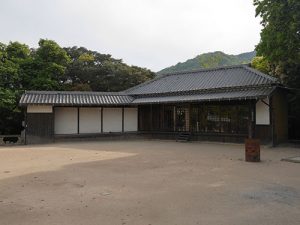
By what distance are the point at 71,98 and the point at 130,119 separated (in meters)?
4.56

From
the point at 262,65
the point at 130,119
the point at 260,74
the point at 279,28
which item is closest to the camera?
the point at 279,28

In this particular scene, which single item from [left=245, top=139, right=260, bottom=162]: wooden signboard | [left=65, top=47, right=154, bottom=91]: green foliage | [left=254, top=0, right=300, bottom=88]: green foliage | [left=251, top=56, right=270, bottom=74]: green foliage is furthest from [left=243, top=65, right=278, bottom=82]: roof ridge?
[left=65, top=47, right=154, bottom=91]: green foliage

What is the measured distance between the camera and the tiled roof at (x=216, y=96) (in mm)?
16498

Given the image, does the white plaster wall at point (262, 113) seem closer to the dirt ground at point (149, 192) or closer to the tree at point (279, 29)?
the tree at point (279, 29)

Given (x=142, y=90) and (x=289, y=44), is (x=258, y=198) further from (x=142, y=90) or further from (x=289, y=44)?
(x=142, y=90)

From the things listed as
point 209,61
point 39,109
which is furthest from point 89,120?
point 209,61

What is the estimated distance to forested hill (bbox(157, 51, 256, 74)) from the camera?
49.1m

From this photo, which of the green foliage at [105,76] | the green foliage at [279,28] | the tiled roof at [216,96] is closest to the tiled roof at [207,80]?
the tiled roof at [216,96]

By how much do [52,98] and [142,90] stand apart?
694 centimetres

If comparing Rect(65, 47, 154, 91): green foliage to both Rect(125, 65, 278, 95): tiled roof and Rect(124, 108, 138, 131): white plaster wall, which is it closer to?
Rect(125, 65, 278, 95): tiled roof

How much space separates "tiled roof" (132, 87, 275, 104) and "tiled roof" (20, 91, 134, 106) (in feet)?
4.32

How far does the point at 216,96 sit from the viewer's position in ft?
60.9

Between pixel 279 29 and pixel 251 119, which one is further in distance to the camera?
pixel 251 119

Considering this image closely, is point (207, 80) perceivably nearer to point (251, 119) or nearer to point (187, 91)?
point (187, 91)
